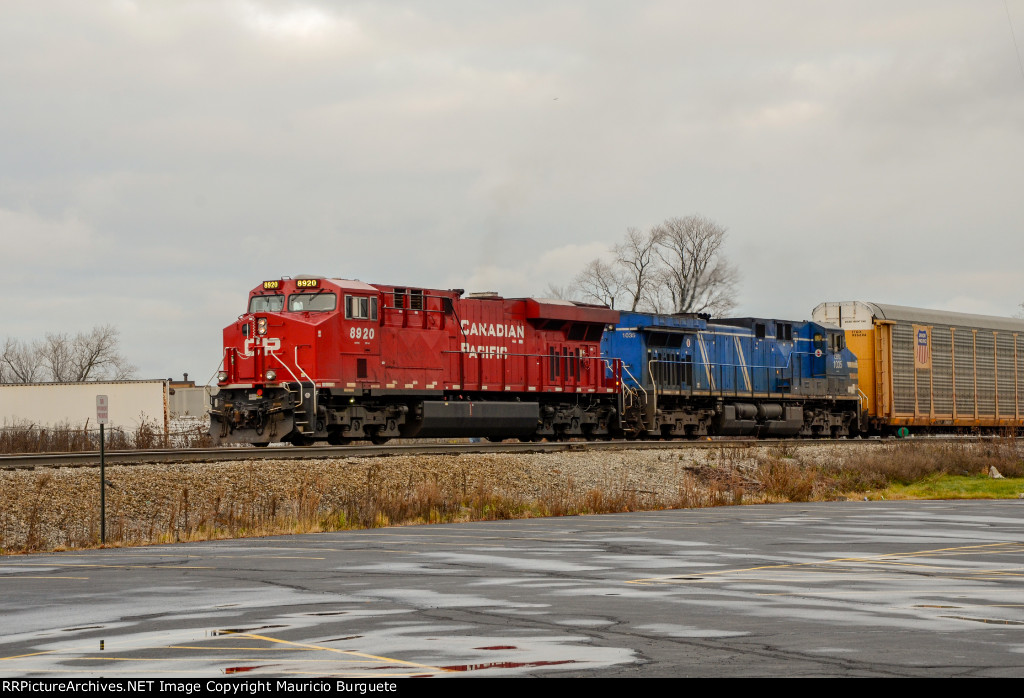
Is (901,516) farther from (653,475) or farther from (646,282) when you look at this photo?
(646,282)

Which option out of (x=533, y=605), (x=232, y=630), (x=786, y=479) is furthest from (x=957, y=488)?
(x=232, y=630)

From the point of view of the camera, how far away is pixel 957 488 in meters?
26.4

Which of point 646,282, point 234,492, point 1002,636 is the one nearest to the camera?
point 1002,636

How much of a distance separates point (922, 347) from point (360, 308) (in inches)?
921

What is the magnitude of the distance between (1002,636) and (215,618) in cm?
565

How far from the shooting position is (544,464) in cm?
2616

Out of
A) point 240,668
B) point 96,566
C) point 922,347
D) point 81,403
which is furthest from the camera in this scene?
point 81,403

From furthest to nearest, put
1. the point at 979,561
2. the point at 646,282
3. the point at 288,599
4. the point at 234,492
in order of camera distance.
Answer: the point at 646,282 → the point at 234,492 → the point at 979,561 → the point at 288,599

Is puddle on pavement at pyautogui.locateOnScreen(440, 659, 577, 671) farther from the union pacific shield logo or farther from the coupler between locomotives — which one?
the union pacific shield logo

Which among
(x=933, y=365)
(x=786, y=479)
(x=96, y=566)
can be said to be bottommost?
(x=786, y=479)

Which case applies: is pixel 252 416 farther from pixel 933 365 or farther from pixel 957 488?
pixel 933 365

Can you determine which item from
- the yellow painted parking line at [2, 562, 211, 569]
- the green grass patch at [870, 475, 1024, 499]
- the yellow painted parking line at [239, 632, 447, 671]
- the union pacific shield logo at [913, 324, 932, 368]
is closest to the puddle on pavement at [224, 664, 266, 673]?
the yellow painted parking line at [239, 632, 447, 671]

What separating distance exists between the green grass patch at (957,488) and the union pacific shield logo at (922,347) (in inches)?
485

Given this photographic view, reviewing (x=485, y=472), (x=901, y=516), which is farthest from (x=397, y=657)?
(x=485, y=472)
